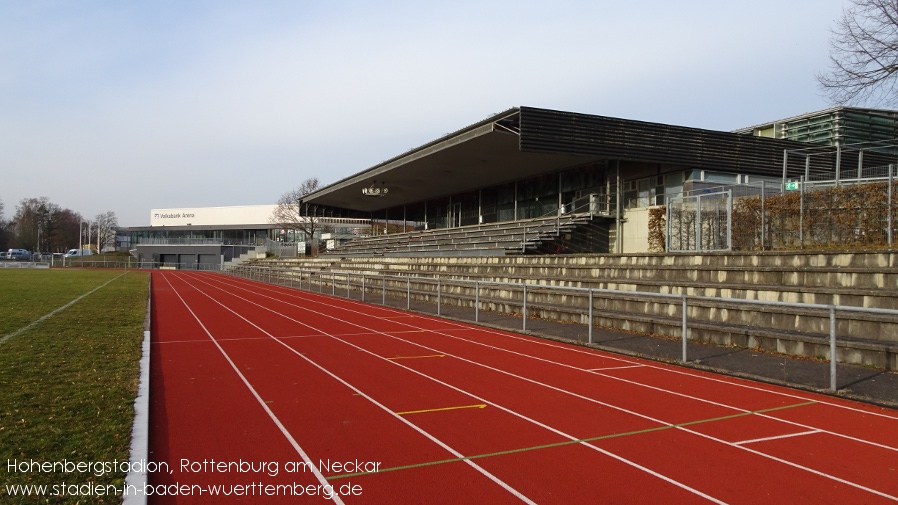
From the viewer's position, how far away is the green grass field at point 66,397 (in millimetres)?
4191

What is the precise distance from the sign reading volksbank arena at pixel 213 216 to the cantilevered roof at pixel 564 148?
203 ft

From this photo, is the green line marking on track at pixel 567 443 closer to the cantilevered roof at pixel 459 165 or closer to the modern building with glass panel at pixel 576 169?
the modern building with glass panel at pixel 576 169

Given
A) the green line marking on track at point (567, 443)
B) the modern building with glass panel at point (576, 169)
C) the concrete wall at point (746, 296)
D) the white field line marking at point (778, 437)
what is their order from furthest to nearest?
1. the modern building with glass panel at point (576, 169)
2. the concrete wall at point (746, 296)
3. the white field line marking at point (778, 437)
4. the green line marking on track at point (567, 443)

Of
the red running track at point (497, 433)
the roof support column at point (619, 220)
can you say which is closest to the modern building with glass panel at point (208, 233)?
the roof support column at point (619, 220)

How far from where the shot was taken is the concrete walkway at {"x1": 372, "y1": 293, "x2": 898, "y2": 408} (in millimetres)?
6902

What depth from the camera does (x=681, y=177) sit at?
2333 cm

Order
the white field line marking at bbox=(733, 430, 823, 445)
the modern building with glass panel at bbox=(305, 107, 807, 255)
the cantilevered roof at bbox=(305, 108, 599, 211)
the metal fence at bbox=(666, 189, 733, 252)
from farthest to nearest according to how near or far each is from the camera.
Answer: the cantilevered roof at bbox=(305, 108, 599, 211) < the modern building with glass panel at bbox=(305, 107, 807, 255) < the metal fence at bbox=(666, 189, 733, 252) < the white field line marking at bbox=(733, 430, 823, 445)

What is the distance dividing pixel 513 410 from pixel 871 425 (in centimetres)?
333

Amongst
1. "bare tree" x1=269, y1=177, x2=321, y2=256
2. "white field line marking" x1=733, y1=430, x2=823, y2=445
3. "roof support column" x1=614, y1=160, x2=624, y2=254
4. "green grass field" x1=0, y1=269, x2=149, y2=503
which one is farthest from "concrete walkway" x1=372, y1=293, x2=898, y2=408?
"bare tree" x1=269, y1=177, x2=321, y2=256

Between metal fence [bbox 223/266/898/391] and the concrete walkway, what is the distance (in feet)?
0.73

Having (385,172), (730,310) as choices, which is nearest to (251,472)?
(730,310)

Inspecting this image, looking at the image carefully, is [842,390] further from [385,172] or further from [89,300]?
[385,172]

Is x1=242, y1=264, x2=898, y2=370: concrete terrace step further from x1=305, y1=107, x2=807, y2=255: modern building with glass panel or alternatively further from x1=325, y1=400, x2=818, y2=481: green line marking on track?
x1=305, y1=107, x2=807, y2=255: modern building with glass panel

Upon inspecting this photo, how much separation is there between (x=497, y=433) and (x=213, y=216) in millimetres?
94948
